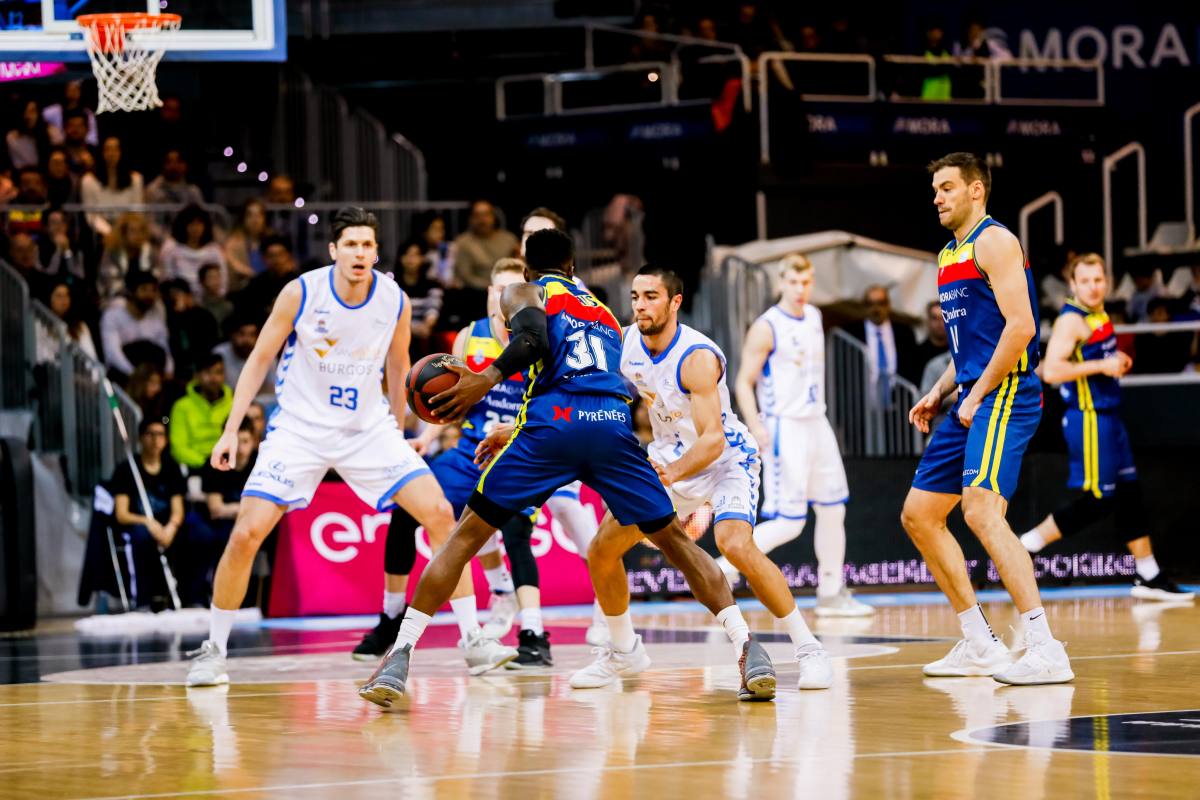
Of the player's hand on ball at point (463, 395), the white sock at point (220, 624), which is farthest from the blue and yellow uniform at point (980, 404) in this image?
the white sock at point (220, 624)

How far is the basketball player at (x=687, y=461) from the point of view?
340 inches

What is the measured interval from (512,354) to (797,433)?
20.5 feet

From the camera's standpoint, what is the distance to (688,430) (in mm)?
9336

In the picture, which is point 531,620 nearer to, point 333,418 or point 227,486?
point 333,418

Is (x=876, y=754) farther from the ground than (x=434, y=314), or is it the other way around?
(x=434, y=314)

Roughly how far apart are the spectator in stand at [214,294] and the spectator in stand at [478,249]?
2.23 meters

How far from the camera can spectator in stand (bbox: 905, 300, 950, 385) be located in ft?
59.8

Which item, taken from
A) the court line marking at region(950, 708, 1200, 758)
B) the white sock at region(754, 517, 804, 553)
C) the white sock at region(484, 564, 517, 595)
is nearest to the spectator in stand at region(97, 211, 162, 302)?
the white sock at region(754, 517, 804, 553)

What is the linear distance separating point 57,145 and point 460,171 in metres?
5.90

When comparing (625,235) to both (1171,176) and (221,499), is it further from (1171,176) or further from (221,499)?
(1171,176)

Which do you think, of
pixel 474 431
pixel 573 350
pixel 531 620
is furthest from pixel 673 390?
pixel 474 431

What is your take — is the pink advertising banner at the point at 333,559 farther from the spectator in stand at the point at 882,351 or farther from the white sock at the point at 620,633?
the white sock at the point at 620,633

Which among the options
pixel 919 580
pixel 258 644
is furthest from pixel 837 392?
pixel 258 644

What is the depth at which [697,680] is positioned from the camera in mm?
9359
